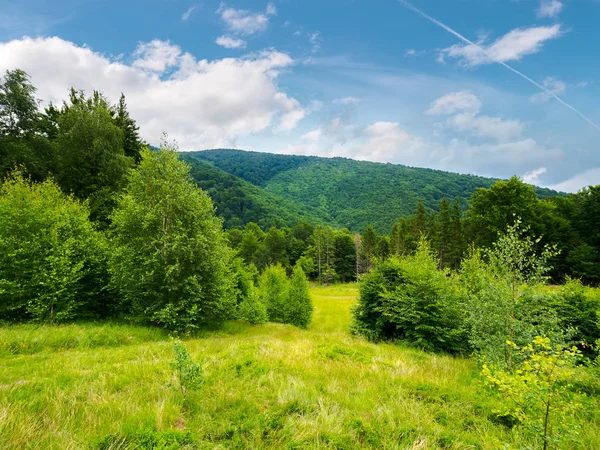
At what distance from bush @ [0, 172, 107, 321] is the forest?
8 centimetres

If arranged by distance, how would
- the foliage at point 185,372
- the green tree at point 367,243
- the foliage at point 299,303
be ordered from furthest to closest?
the green tree at point 367,243 → the foliage at point 299,303 → the foliage at point 185,372

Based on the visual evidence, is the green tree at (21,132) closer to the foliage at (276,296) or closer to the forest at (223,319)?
the forest at (223,319)

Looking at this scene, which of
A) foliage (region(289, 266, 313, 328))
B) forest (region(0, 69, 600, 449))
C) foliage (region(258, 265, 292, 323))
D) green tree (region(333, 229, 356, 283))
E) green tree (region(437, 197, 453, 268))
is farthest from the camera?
green tree (region(333, 229, 356, 283))

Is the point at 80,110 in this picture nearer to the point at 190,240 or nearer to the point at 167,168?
the point at 167,168

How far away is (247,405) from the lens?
5316 mm

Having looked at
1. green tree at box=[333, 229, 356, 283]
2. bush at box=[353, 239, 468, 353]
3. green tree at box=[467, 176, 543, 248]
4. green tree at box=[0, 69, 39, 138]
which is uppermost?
green tree at box=[0, 69, 39, 138]

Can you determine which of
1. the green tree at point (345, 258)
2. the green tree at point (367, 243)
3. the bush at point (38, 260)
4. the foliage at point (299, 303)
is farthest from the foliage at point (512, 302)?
the green tree at point (345, 258)

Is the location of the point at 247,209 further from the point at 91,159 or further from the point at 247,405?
the point at 247,405

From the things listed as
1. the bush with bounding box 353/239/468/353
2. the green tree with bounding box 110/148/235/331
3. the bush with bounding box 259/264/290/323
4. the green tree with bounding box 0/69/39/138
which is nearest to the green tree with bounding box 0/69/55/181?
the green tree with bounding box 0/69/39/138

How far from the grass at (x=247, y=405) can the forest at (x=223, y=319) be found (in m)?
0.04

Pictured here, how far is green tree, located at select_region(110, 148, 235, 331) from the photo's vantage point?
1465 cm

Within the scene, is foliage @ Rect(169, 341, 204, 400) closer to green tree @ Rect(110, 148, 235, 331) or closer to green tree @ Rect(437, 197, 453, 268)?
green tree @ Rect(110, 148, 235, 331)

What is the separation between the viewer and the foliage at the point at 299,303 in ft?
113

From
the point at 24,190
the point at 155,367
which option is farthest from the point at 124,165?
the point at 155,367
